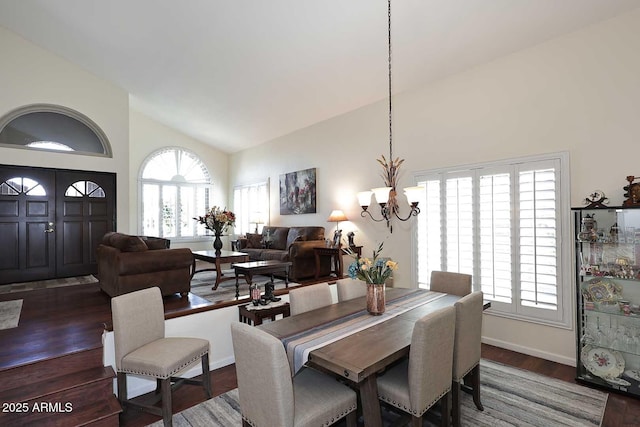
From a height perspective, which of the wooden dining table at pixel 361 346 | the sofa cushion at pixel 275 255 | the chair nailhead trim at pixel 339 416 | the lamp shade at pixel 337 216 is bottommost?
the chair nailhead trim at pixel 339 416

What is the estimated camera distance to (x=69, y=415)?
7.70 feet

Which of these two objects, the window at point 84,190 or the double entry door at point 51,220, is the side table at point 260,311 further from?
the window at point 84,190

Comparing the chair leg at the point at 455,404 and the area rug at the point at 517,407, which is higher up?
the chair leg at the point at 455,404

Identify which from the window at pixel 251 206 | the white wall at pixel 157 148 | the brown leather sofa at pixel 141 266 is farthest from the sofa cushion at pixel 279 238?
the white wall at pixel 157 148

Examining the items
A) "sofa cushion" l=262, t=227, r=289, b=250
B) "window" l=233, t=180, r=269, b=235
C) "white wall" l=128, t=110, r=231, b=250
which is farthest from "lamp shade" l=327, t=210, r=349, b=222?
"white wall" l=128, t=110, r=231, b=250

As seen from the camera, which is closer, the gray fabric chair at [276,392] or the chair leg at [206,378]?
the gray fabric chair at [276,392]

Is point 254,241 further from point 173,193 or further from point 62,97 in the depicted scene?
point 62,97

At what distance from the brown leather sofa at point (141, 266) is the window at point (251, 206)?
132 inches

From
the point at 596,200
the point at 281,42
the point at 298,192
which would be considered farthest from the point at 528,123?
the point at 298,192

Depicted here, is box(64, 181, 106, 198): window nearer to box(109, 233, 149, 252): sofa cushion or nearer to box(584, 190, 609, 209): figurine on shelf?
box(109, 233, 149, 252): sofa cushion

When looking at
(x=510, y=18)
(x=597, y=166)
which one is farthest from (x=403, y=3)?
(x=597, y=166)

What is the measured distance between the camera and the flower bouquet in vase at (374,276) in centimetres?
242

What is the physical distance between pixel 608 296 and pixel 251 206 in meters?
6.91

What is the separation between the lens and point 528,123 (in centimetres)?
352
